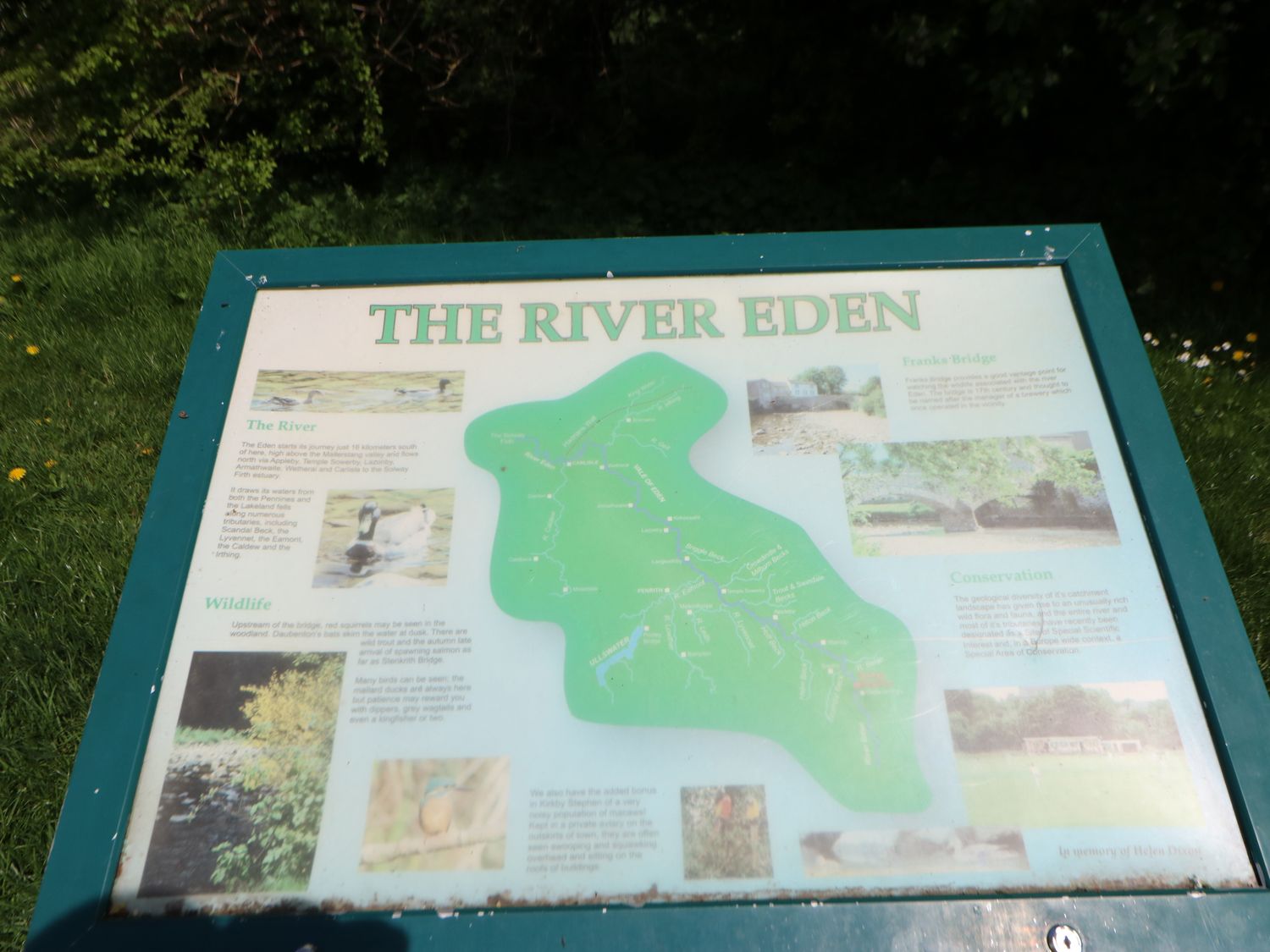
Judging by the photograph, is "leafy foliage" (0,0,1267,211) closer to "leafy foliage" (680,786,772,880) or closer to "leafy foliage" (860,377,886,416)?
"leafy foliage" (860,377,886,416)

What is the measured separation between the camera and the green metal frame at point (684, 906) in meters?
1.36

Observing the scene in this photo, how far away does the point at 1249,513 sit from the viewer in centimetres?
264

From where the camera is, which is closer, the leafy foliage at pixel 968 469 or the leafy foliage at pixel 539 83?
the leafy foliage at pixel 968 469

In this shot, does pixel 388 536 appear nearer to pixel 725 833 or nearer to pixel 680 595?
pixel 680 595

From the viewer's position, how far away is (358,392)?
1.86m

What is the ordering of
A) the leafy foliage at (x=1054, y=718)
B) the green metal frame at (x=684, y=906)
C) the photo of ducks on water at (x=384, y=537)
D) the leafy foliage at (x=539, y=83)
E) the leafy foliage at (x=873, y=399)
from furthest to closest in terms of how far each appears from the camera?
1. the leafy foliage at (x=539, y=83)
2. the leafy foliage at (x=873, y=399)
3. the photo of ducks on water at (x=384, y=537)
4. the leafy foliage at (x=1054, y=718)
5. the green metal frame at (x=684, y=906)

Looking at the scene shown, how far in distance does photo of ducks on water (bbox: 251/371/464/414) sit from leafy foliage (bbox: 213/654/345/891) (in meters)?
0.56

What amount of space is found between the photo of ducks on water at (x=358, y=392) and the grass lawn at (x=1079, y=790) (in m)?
1.28

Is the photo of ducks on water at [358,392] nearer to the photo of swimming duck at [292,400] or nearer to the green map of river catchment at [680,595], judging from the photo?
the photo of swimming duck at [292,400]

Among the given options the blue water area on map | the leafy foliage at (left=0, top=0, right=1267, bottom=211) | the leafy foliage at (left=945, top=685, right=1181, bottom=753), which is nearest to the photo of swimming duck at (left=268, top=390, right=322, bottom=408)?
the blue water area on map

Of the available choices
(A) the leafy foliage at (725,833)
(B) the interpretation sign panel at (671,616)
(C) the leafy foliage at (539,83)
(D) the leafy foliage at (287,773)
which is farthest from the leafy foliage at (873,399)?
(C) the leafy foliage at (539,83)

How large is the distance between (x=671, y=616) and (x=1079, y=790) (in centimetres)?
77

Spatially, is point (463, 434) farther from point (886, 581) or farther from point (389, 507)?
point (886, 581)

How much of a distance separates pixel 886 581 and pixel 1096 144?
11.9 feet
